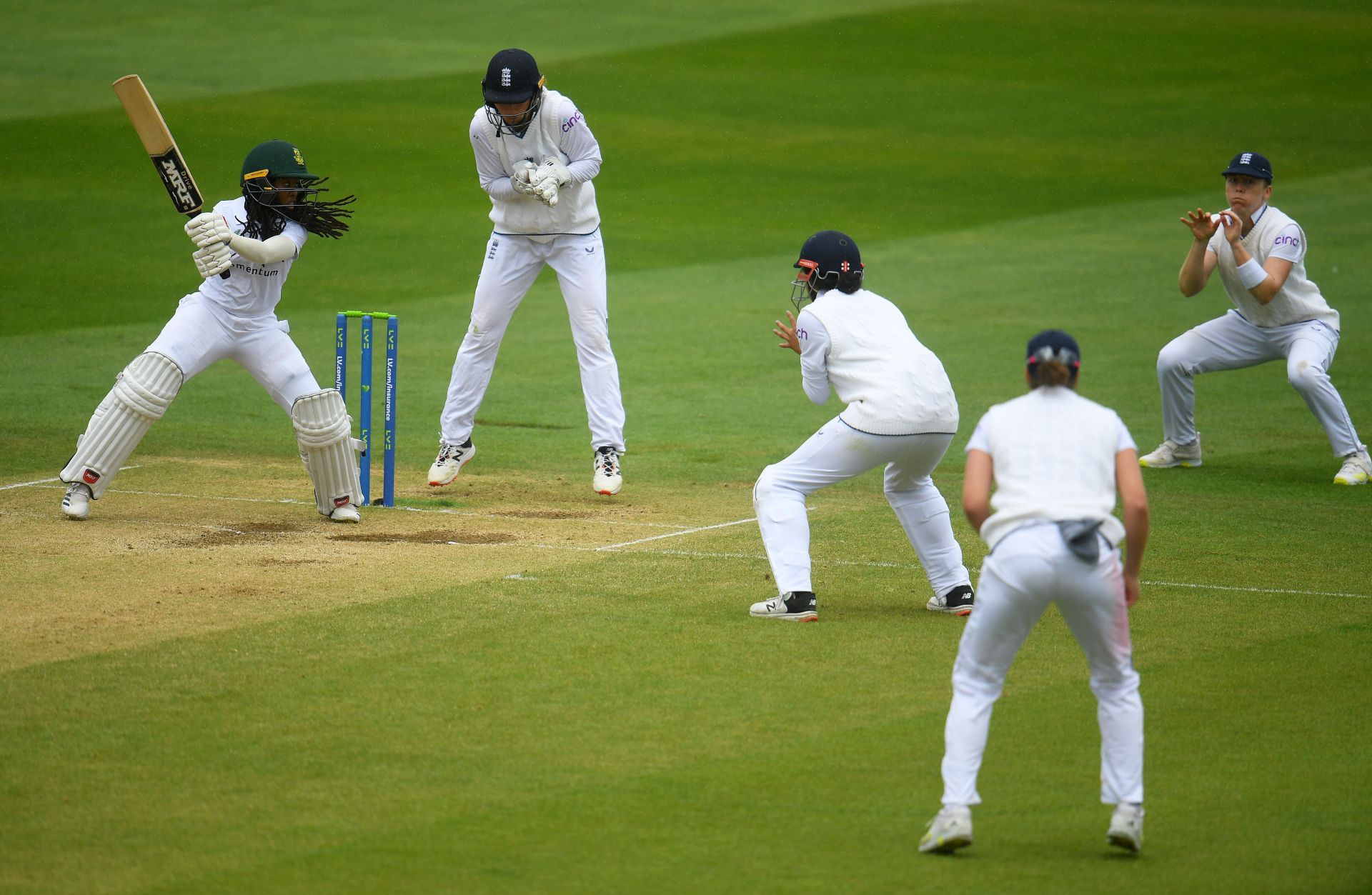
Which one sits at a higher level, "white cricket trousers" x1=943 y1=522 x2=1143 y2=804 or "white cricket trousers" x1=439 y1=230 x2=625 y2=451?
"white cricket trousers" x1=439 y1=230 x2=625 y2=451

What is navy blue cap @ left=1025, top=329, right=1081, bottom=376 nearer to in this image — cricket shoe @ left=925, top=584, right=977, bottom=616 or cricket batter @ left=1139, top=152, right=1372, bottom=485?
cricket shoe @ left=925, top=584, right=977, bottom=616

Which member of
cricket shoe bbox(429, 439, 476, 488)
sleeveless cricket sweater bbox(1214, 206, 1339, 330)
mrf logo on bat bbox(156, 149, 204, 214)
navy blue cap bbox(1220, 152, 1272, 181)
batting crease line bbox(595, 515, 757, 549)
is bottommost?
batting crease line bbox(595, 515, 757, 549)

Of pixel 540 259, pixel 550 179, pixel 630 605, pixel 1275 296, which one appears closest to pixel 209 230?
pixel 550 179

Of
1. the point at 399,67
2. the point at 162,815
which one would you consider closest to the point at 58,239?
the point at 399,67

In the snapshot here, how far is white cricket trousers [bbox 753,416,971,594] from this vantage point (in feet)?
26.5

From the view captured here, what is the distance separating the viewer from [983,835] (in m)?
5.51

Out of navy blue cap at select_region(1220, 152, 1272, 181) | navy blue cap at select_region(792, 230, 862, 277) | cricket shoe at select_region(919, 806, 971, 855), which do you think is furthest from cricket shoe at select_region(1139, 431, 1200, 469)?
cricket shoe at select_region(919, 806, 971, 855)

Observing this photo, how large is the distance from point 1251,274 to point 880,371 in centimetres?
513

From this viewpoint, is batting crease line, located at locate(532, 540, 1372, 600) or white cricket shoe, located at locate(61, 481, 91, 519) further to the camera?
white cricket shoe, located at locate(61, 481, 91, 519)

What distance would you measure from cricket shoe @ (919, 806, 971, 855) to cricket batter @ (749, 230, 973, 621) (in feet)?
9.21

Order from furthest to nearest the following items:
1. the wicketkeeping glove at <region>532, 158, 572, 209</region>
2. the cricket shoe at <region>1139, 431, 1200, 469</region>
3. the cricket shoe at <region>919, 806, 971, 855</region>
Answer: the cricket shoe at <region>1139, 431, 1200, 469</region>
the wicketkeeping glove at <region>532, 158, 572, 209</region>
the cricket shoe at <region>919, 806, 971, 855</region>

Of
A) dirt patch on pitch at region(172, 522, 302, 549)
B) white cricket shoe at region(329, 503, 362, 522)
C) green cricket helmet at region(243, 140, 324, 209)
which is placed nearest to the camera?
dirt patch on pitch at region(172, 522, 302, 549)

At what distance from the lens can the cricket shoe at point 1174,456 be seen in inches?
500

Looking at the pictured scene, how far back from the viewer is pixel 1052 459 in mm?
5434
